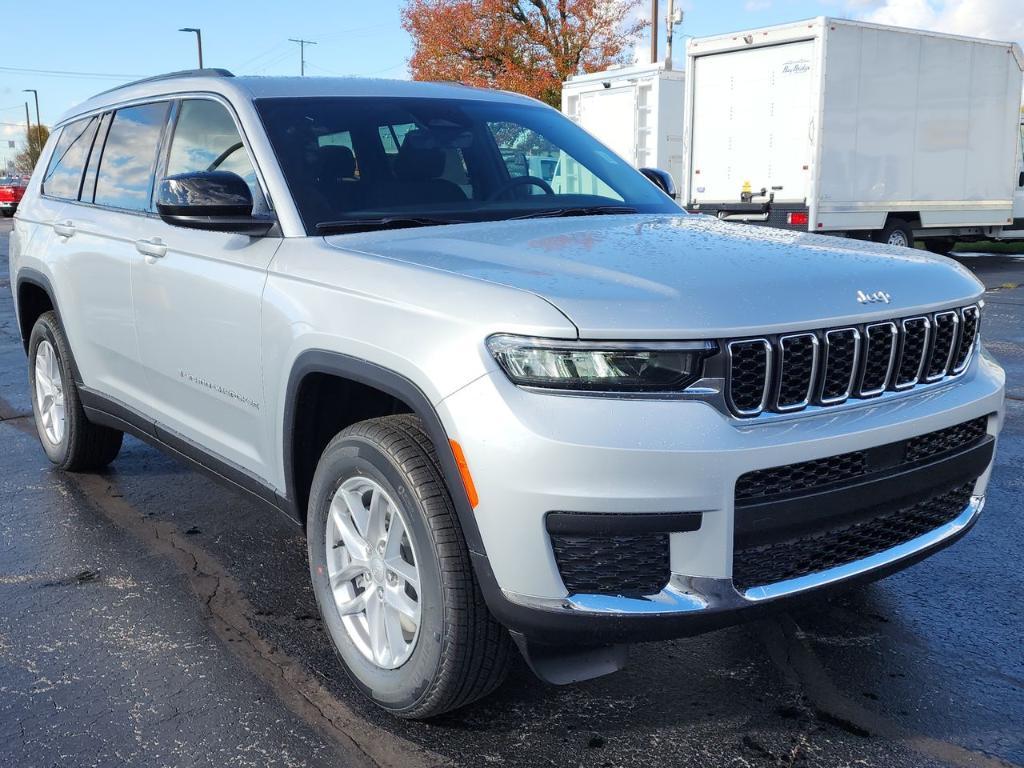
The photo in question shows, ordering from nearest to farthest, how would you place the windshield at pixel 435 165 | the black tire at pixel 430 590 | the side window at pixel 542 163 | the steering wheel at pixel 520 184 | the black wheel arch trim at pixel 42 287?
the black tire at pixel 430 590 → the windshield at pixel 435 165 → the steering wheel at pixel 520 184 → the side window at pixel 542 163 → the black wheel arch trim at pixel 42 287

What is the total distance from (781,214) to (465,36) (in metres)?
20.9

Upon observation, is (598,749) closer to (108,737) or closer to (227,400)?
(108,737)

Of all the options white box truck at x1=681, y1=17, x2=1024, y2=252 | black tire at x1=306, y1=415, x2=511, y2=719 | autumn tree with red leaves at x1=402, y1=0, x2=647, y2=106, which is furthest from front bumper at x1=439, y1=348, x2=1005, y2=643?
autumn tree with red leaves at x1=402, y1=0, x2=647, y2=106

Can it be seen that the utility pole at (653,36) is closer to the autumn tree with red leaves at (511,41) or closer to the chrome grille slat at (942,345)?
the autumn tree with red leaves at (511,41)

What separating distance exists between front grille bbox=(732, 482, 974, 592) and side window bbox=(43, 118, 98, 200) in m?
3.89

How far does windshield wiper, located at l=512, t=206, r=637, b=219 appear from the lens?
3.86 meters

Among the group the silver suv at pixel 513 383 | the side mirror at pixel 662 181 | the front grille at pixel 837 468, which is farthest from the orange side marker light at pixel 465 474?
the side mirror at pixel 662 181

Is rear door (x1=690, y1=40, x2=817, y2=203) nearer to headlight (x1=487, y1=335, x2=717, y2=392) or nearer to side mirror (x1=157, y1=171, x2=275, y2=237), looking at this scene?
side mirror (x1=157, y1=171, x2=275, y2=237)

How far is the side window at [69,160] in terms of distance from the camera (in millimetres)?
5203

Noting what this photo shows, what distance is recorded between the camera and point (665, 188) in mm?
4945

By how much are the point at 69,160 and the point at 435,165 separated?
2.44 meters

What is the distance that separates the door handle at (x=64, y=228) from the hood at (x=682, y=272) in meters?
2.17

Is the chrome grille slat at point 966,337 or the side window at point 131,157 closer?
the chrome grille slat at point 966,337

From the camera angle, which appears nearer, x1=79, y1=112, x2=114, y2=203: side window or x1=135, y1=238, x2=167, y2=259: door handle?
x1=135, y1=238, x2=167, y2=259: door handle
